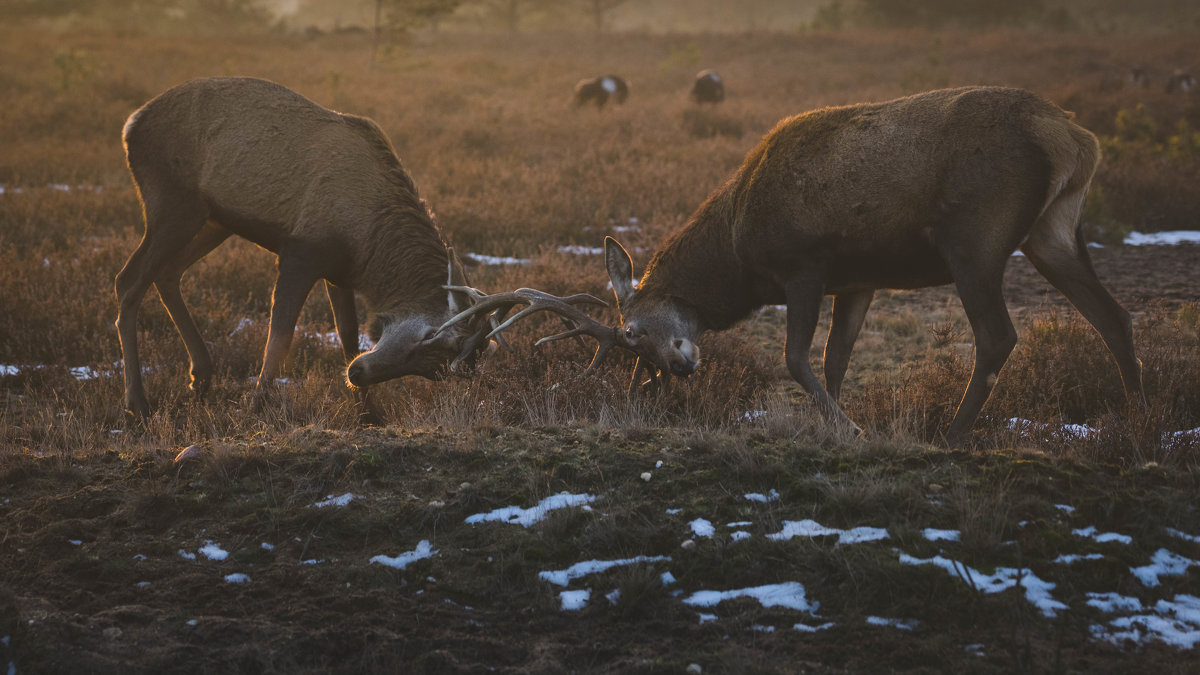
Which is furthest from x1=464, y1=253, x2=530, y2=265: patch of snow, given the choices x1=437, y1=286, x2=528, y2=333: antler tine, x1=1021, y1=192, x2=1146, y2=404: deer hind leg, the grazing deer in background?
x1=1021, y1=192, x2=1146, y2=404: deer hind leg

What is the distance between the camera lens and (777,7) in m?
99.7

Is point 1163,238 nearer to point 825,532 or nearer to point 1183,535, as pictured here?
point 1183,535

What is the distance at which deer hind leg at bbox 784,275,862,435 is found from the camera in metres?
5.79

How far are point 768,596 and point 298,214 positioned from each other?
4335 millimetres

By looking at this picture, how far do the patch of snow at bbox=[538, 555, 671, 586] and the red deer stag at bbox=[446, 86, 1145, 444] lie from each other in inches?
87.4

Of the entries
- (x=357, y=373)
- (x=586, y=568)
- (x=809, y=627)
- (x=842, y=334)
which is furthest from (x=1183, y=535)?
(x=357, y=373)

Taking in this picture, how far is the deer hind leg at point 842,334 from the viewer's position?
6469mm

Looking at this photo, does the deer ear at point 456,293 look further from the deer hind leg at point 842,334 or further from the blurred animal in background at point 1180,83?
the blurred animal in background at point 1180,83

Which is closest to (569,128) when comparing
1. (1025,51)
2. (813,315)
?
(813,315)

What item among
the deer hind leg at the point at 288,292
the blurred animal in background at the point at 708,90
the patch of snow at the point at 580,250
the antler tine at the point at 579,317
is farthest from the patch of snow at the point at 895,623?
the blurred animal in background at the point at 708,90

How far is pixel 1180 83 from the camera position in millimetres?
22953

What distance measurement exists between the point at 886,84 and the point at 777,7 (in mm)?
78733

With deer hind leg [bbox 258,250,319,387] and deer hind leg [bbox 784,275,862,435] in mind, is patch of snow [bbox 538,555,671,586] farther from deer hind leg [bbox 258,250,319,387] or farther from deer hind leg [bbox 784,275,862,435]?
deer hind leg [bbox 258,250,319,387]

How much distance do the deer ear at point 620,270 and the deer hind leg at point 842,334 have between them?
144 cm
